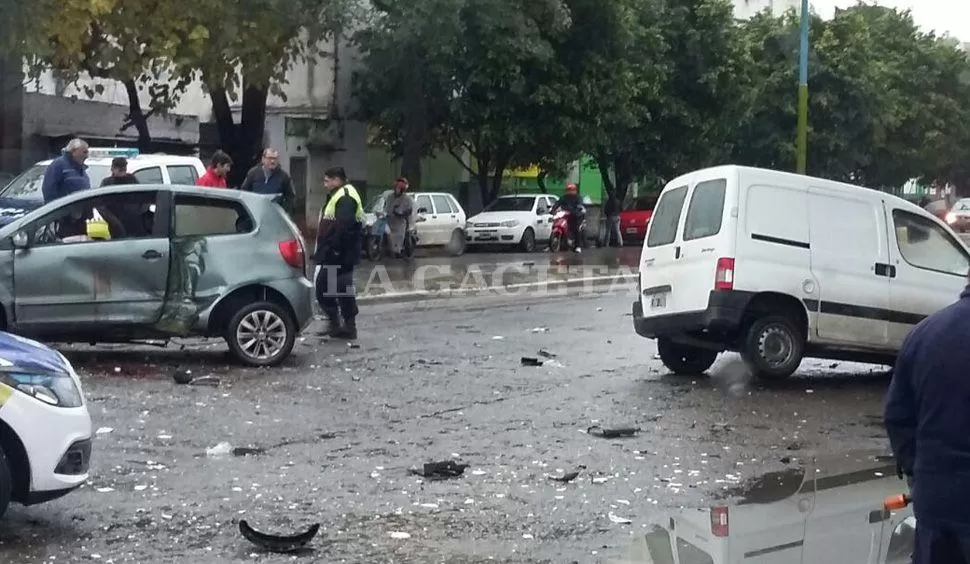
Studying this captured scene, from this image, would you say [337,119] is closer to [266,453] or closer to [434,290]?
[434,290]

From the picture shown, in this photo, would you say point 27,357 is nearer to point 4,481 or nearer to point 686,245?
point 4,481

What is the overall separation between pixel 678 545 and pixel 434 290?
14.7 metres

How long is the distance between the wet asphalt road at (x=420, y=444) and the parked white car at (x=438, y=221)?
1721cm

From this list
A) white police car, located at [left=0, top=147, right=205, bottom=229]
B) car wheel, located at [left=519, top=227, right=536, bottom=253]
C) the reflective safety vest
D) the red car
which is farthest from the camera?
the red car

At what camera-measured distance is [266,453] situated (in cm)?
952

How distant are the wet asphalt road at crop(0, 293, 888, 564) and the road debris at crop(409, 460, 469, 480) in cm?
8

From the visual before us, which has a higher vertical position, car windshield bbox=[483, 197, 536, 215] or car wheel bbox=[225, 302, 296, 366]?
car windshield bbox=[483, 197, 536, 215]

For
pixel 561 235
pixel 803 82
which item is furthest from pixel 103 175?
pixel 561 235

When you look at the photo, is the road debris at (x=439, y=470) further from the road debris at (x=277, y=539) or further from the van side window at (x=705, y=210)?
the van side window at (x=705, y=210)

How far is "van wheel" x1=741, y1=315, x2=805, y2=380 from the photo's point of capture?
42.5 feet

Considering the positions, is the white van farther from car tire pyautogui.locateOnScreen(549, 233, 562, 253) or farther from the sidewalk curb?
car tire pyautogui.locateOnScreen(549, 233, 562, 253)

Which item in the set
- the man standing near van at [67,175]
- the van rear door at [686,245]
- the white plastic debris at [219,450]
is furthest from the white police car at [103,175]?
the white plastic debris at [219,450]

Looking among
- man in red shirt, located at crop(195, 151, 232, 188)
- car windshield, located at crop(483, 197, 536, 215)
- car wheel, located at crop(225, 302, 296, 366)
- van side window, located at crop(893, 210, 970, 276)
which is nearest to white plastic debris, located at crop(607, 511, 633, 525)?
car wheel, located at crop(225, 302, 296, 366)

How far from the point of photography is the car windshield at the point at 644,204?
44625 mm
